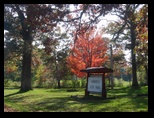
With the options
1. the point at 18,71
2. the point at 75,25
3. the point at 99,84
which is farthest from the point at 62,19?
the point at 18,71

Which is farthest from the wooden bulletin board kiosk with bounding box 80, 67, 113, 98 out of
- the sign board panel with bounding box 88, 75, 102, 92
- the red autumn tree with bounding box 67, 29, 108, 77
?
the red autumn tree with bounding box 67, 29, 108, 77

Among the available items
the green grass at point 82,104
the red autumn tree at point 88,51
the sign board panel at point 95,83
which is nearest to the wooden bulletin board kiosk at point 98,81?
the sign board panel at point 95,83

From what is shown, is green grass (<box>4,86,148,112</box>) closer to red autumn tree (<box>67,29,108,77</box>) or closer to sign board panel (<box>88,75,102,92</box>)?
sign board panel (<box>88,75,102,92</box>)

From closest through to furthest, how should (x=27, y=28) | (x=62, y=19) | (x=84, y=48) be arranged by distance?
(x=62, y=19) < (x=27, y=28) < (x=84, y=48)

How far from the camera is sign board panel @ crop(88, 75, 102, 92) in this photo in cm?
1523

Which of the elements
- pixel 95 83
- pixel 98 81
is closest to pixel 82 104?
pixel 98 81

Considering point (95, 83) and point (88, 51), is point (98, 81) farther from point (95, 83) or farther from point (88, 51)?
point (88, 51)

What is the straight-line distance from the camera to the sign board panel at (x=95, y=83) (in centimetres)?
1523

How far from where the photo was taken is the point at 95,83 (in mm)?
15586

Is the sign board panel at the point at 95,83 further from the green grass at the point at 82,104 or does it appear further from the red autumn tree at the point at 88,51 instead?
the red autumn tree at the point at 88,51

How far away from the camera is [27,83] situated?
25281 millimetres
